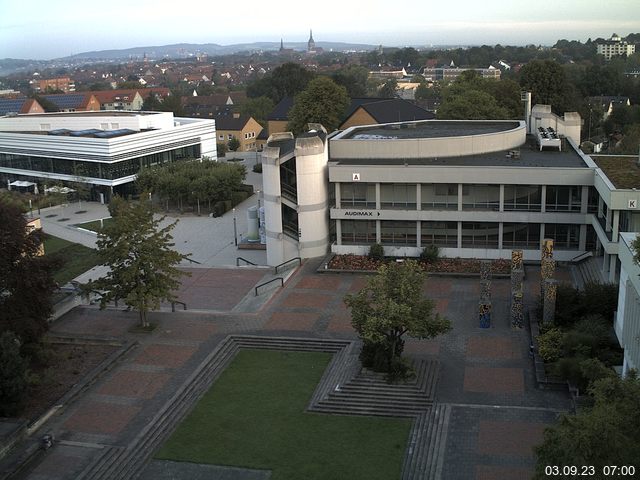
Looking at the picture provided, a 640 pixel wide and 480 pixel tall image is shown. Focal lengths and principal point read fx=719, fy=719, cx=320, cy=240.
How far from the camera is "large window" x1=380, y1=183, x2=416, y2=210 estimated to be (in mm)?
37156

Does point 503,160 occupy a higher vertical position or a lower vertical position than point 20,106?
lower

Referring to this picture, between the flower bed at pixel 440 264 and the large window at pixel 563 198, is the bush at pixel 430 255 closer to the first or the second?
the flower bed at pixel 440 264

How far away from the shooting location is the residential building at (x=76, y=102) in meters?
125

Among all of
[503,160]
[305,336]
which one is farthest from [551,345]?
[503,160]

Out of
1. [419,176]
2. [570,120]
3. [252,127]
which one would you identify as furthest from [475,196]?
[252,127]

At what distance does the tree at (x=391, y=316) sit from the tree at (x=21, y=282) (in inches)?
416

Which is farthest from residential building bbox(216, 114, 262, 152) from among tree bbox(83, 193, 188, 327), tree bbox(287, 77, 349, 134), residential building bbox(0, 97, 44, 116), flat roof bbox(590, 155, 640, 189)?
tree bbox(83, 193, 188, 327)

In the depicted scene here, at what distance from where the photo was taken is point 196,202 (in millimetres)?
56125

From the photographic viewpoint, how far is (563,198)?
35.4m

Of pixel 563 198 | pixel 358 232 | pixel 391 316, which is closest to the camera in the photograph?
pixel 391 316

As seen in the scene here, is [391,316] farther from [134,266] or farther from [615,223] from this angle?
[615,223]

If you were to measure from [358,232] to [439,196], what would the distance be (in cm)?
471

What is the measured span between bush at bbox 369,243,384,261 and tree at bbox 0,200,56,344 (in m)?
16.8

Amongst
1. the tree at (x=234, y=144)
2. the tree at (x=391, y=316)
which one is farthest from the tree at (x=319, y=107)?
the tree at (x=391, y=316)
